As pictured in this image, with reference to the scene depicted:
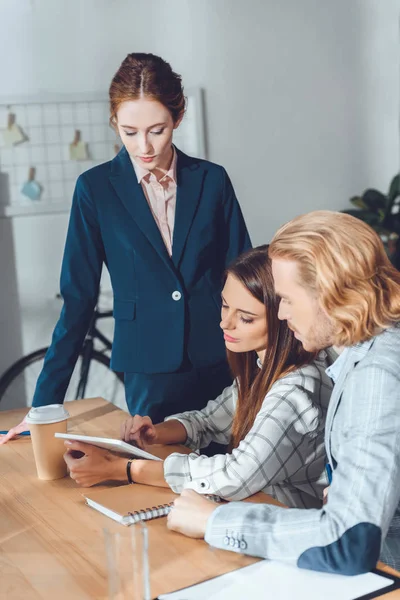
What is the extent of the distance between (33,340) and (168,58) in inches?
54.1

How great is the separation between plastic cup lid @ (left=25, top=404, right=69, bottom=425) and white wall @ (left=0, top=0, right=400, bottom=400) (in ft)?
6.36

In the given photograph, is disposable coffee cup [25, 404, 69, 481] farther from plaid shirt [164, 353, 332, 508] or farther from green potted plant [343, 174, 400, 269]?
green potted plant [343, 174, 400, 269]

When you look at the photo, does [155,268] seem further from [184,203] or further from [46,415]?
[46,415]

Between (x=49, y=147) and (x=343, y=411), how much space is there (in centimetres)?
260

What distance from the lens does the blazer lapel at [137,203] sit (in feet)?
6.42

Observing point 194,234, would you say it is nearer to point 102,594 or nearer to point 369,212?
point 102,594

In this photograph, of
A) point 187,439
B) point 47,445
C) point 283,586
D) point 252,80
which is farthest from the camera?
point 252,80

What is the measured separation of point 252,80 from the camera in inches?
148

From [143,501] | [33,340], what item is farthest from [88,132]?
[143,501]

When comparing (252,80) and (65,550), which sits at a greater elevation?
(252,80)

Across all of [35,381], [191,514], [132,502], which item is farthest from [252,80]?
[191,514]

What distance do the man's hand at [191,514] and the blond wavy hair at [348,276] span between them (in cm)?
33

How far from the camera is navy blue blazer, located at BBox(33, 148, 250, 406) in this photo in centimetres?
195

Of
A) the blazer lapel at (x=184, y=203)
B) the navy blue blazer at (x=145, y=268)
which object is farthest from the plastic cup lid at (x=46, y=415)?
the blazer lapel at (x=184, y=203)
